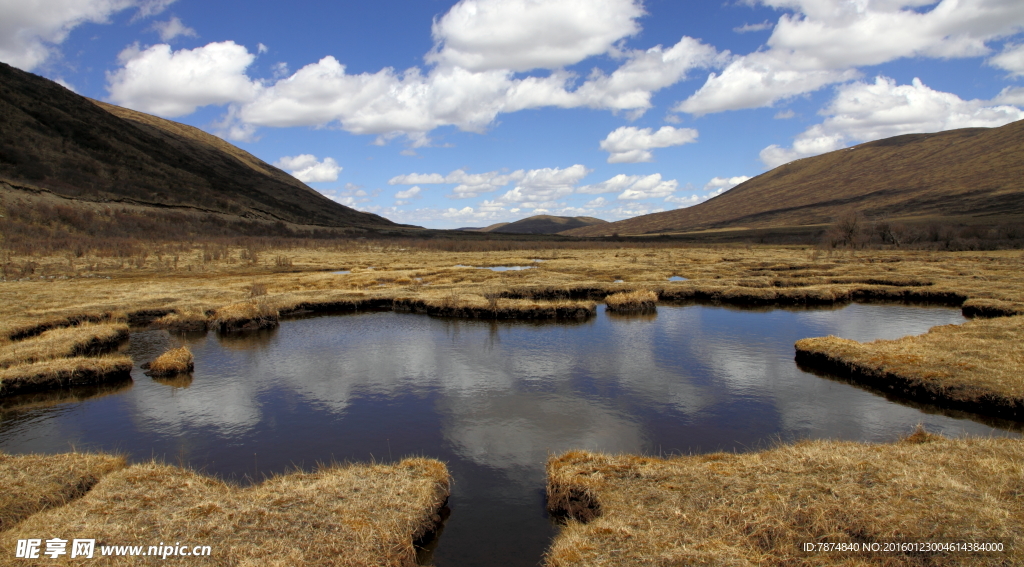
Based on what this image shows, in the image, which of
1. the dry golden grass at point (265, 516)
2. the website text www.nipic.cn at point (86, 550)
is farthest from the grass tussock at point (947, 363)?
the website text www.nipic.cn at point (86, 550)

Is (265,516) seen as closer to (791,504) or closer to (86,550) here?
(86,550)

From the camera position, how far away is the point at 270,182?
179875 millimetres

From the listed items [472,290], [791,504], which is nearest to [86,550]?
[791,504]

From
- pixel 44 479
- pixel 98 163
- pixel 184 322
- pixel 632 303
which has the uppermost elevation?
pixel 98 163

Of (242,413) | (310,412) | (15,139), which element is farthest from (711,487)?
(15,139)

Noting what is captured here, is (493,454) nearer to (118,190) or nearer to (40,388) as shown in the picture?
(40,388)

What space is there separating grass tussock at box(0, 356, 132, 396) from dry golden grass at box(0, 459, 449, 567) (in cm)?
1046

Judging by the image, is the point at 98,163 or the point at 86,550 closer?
the point at 86,550

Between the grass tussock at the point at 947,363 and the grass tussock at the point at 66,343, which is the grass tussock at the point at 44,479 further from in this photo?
the grass tussock at the point at 947,363

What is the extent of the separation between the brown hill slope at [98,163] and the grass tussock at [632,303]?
90840 millimetres

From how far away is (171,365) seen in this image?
19.7 meters

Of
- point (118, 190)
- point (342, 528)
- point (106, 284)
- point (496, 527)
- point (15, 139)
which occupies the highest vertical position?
point (15, 139)

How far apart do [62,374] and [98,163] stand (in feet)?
365

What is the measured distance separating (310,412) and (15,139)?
11614cm
